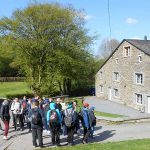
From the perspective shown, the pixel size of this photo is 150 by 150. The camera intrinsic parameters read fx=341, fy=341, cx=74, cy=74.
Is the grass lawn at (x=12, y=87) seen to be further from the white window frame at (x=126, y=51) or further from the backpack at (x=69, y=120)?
the backpack at (x=69, y=120)

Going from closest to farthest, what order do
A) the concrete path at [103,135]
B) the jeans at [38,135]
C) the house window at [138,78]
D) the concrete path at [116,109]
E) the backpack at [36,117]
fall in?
the backpack at [36,117], the jeans at [38,135], the concrete path at [103,135], the concrete path at [116,109], the house window at [138,78]

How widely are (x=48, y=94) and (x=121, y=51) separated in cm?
1131

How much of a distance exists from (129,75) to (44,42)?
11.8 metres

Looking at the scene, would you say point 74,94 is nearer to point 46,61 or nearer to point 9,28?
point 46,61

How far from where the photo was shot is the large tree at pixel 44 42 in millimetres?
44469

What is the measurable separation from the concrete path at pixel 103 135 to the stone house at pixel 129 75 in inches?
722

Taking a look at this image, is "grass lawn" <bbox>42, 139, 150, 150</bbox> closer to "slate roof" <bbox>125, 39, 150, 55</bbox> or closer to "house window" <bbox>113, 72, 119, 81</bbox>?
"slate roof" <bbox>125, 39, 150, 55</bbox>

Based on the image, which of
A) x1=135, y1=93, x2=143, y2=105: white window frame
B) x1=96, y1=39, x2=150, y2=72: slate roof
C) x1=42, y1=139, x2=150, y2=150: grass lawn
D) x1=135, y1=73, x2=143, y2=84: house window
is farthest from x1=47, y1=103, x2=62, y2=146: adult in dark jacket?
x1=135, y1=73, x2=143, y2=84: house window

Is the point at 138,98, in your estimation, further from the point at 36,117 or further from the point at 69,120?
the point at 36,117

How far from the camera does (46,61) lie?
153 feet

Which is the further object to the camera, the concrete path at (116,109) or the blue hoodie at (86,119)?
the concrete path at (116,109)

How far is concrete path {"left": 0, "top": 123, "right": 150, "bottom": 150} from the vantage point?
1384 cm

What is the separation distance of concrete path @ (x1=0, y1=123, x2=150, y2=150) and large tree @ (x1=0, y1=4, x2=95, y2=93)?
27.6 metres

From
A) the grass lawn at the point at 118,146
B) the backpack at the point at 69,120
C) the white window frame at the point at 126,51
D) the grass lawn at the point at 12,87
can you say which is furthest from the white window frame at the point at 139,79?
the grass lawn at the point at 12,87
